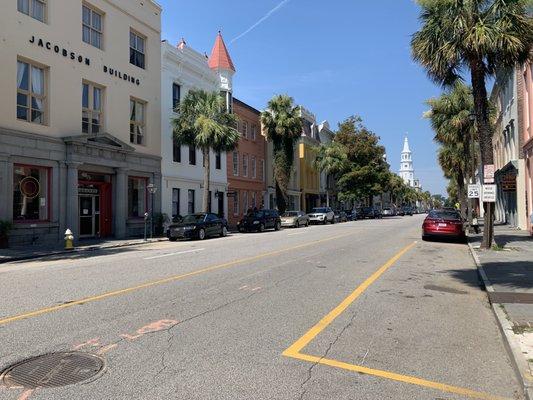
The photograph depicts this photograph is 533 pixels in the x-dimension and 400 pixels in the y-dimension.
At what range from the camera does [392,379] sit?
4.81 m

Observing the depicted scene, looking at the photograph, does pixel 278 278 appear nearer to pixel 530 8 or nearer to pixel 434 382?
pixel 434 382

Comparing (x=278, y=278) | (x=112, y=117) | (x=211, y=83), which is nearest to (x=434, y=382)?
(x=278, y=278)

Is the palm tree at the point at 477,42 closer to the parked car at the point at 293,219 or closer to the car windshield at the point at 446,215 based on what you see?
the car windshield at the point at 446,215

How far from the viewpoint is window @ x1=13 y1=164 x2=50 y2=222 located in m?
20.2

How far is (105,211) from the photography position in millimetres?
25766

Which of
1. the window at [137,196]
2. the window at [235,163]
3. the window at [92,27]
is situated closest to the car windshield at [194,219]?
the window at [137,196]

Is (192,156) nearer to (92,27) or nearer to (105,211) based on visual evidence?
(105,211)

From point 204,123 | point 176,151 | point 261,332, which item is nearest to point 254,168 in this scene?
point 176,151

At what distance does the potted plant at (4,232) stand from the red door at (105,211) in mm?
6762

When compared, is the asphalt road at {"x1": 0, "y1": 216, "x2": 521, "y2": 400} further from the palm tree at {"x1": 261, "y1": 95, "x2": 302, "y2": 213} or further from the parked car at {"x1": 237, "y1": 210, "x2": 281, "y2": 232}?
the palm tree at {"x1": 261, "y1": 95, "x2": 302, "y2": 213}

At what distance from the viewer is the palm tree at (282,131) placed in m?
43.0

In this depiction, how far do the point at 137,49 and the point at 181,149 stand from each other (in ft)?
22.7

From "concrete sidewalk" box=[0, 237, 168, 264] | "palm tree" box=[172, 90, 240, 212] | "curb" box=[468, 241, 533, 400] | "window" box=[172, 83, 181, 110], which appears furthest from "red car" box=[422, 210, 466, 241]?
"window" box=[172, 83, 181, 110]

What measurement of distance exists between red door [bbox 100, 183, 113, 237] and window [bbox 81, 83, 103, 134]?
3.10m
